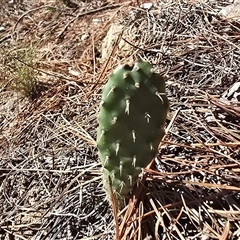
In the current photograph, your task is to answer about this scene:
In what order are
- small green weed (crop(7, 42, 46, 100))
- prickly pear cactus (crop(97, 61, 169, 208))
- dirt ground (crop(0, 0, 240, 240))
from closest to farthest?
prickly pear cactus (crop(97, 61, 169, 208)) → dirt ground (crop(0, 0, 240, 240)) → small green weed (crop(7, 42, 46, 100))

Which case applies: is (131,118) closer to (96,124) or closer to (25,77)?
(96,124)

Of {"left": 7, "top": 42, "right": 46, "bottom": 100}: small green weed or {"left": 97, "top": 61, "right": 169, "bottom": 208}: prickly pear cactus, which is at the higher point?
{"left": 97, "top": 61, "right": 169, "bottom": 208}: prickly pear cactus

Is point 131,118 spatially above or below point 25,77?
above

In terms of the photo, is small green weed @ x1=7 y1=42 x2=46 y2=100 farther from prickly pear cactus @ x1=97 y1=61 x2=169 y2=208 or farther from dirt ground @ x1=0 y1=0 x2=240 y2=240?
prickly pear cactus @ x1=97 y1=61 x2=169 y2=208

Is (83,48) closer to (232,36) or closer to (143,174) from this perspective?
(232,36)

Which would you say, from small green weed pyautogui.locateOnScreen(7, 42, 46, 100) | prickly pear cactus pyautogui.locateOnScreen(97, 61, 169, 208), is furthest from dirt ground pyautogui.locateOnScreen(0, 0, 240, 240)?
prickly pear cactus pyautogui.locateOnScreen(97, 61, 169, 208)

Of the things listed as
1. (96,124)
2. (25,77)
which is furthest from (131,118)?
(25,77)

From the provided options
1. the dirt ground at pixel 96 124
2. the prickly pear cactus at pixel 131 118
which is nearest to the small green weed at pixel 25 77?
the dirt ground at pixel 96 124
